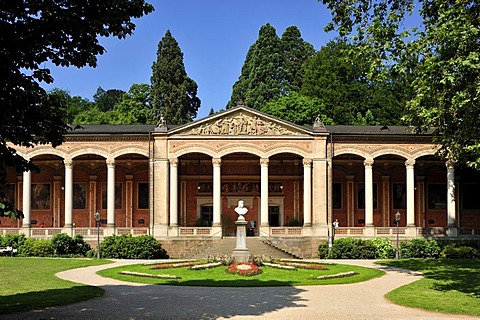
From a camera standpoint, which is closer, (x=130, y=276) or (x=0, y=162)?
(x=0, y=162)

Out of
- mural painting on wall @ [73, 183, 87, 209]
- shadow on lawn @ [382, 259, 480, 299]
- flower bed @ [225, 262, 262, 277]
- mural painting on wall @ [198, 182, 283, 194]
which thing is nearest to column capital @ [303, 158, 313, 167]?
mural painting on wall @ [198, 182, 283, 194]

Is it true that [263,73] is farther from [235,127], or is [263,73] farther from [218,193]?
[218,193]

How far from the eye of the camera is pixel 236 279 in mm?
28844

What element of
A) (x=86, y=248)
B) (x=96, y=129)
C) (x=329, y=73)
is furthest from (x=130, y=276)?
(x=329, y=73)

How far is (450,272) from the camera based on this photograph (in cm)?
3206

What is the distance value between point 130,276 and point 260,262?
718 cm

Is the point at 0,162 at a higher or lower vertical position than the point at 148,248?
higher

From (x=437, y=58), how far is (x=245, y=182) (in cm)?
3195

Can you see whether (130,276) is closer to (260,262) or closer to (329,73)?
(260,262)

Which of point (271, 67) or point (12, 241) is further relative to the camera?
point (271, 67)

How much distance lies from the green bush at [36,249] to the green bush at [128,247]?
13.2 ft

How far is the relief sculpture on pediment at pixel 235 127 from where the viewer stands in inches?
1896

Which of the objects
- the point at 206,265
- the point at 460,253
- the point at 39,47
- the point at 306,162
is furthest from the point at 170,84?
the point at 39,47

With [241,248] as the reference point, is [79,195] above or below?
above
